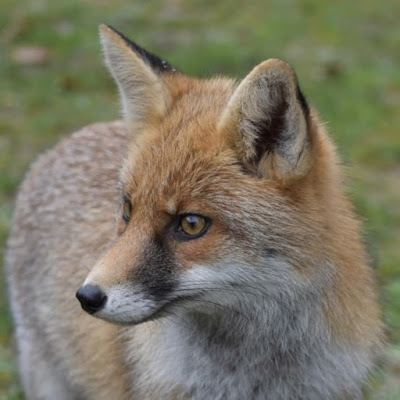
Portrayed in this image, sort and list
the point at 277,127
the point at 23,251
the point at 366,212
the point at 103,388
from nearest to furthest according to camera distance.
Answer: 1. the point at 277,127
2. the point at 103,388
3. the point at 23,251
4. the point at 366,212

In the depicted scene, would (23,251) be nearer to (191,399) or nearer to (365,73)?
(191,399)

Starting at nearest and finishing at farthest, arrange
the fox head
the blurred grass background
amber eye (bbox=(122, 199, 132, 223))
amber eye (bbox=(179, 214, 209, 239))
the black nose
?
1. the black nose
2. the fox head
3. amber eye (bbox=(179, 214, 209, 239))
4. amber eye (bbox=(122, 199, 132, 223))
5. the blurred grass background

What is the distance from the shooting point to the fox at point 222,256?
179 inches

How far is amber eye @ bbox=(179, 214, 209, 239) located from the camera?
4574mm

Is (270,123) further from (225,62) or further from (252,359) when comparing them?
(225,62)

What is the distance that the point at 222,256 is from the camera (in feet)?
14.9

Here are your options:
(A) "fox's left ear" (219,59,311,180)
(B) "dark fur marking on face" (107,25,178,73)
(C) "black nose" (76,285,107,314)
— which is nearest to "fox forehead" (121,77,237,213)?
(A) "fox's left ear" (219,59,311,180)

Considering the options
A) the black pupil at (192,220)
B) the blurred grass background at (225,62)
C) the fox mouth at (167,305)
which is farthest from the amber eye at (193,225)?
the blurred grass background at (225,62)

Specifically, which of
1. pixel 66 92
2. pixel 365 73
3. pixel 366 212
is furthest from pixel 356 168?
pixel 66 92

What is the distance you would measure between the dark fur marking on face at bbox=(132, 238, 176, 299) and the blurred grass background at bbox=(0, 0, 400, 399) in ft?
12.9

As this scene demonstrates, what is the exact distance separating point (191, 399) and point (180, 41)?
26.4 feet

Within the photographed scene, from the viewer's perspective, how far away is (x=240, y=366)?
200 inches

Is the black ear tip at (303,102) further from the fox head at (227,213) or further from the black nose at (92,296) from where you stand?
the black nose at (92,296)

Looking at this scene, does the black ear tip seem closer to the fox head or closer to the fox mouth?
the fox head
